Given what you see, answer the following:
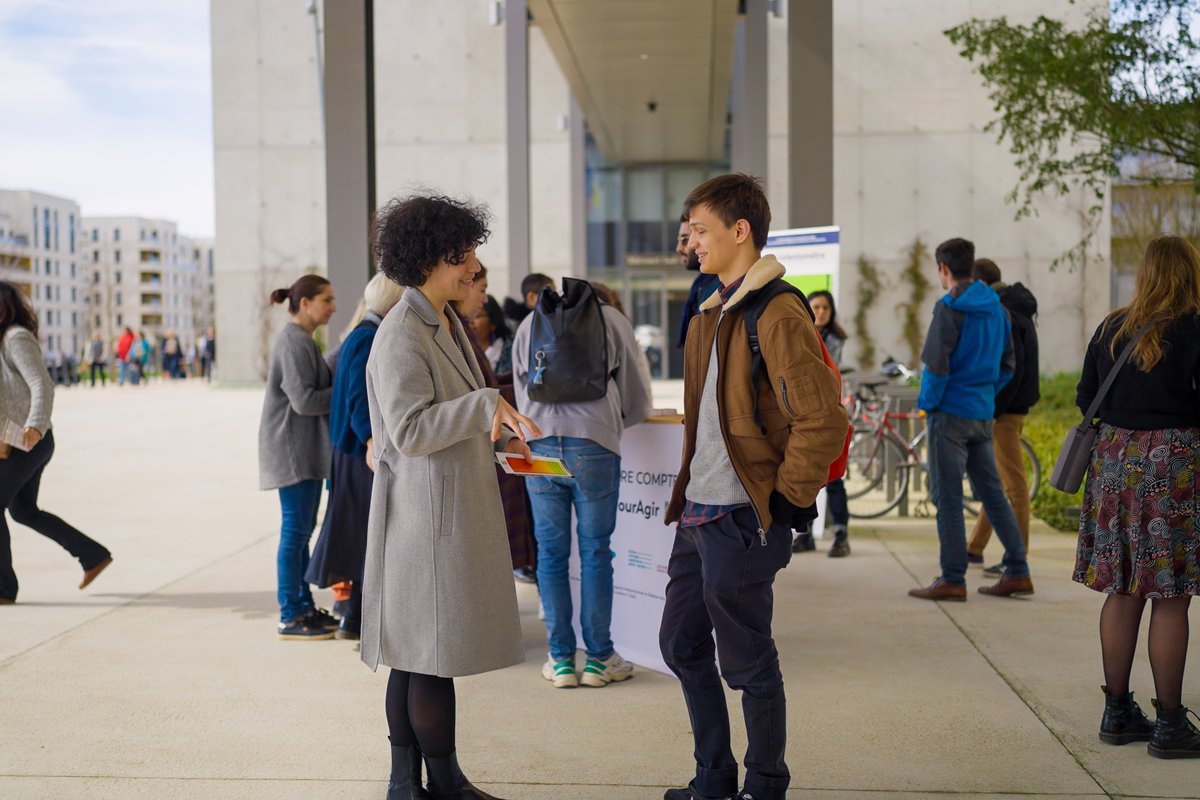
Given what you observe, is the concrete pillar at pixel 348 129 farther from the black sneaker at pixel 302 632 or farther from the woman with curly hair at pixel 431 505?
the woman with curly hair at pixel 431 505

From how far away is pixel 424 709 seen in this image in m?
3.38

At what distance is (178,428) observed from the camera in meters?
19.1

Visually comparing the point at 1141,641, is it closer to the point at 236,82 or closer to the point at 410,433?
the point at 410,433

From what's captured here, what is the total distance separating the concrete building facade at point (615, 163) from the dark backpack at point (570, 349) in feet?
65.0

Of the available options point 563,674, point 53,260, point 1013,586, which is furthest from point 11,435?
point 53,260

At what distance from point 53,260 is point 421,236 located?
457ft

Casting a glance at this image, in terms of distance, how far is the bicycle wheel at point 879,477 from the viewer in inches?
375

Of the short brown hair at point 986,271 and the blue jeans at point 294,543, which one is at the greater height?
the short brown hair at point 986,271

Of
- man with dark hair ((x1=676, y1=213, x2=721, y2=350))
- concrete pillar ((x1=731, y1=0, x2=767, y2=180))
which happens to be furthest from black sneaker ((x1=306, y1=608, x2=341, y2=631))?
concrete pillar ((x1=731, y1=0, x2=767, y2=180))

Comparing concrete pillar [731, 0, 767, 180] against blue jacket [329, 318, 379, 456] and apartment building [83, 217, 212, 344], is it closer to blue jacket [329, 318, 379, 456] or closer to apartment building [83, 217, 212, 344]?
blue jacket [329, 318, 379, 456]

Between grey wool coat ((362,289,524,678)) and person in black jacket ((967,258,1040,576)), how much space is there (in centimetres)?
439

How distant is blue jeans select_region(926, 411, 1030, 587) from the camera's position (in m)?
6.48

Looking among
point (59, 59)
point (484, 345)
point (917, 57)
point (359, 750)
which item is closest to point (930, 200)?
point (917, 57)

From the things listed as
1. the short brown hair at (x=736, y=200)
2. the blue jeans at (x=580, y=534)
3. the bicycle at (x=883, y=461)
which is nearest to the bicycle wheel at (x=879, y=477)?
the bicycle at (x=883, y=461)
